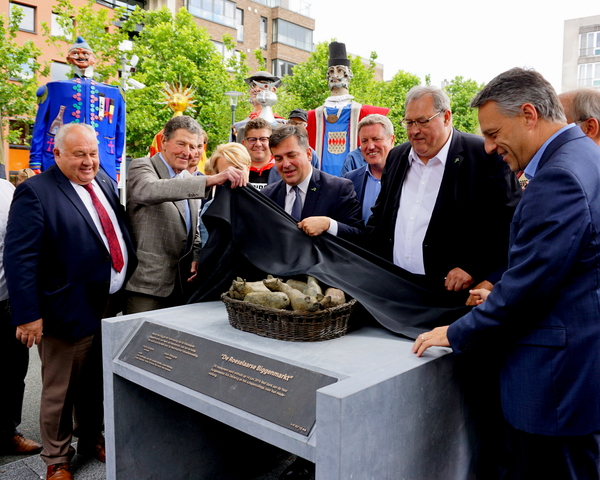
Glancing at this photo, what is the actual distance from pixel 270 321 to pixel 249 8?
1452 inches

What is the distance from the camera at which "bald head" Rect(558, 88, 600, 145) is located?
3.00 m

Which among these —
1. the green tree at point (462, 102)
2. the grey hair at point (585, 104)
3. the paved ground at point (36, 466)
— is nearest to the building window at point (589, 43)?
the green tree at point (462, 102)

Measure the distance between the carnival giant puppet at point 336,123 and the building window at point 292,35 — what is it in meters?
31.8

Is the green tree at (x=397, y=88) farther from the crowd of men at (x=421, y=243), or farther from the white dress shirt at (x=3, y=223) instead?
the white dress shirt at (x=3, y=223)

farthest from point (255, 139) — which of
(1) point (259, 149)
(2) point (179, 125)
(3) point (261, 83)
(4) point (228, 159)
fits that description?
(3) point (261, 83)

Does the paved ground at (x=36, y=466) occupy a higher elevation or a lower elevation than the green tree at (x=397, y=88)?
lower

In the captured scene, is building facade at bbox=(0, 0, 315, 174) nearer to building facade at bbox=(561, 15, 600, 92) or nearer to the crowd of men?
building facade at bbox=(561, 15, 600, 92)

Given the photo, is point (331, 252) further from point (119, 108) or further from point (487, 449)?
point (119, 108)

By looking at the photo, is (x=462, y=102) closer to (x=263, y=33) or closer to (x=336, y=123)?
(x=263, y=33)

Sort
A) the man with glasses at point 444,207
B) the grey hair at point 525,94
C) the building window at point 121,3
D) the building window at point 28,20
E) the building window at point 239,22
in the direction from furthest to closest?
the building window at point 239,22 → the building window at point 121,3 → the building window at point 28,20 → the man with glasses at point 444,207 → the grey hair at point 525,94

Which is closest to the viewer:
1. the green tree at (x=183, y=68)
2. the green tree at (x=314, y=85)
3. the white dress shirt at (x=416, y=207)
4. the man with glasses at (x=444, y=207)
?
the man with glasses at (x=444, y=207)

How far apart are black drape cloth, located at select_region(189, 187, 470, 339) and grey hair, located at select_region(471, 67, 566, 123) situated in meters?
1.01

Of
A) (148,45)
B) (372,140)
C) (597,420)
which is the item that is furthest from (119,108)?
(148,45)

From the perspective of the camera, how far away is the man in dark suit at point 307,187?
320cm
